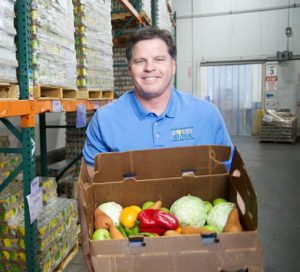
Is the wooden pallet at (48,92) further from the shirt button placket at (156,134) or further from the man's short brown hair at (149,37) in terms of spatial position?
the shirt button placket at (156,134)

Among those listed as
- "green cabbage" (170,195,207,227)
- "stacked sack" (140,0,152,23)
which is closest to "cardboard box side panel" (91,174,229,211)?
"green cabbage" (170,195,207,227)

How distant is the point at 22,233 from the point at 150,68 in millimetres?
1949

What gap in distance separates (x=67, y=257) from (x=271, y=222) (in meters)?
2.77

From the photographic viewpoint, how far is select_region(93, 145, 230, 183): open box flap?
1499mm

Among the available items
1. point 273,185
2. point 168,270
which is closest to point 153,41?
point 168,270

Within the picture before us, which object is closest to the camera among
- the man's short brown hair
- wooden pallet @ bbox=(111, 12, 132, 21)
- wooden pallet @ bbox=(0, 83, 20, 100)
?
the man's short brown hair

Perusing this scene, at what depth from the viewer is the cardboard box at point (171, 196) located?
1.04 m

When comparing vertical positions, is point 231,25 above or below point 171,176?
above

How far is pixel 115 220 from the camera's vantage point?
4.62 feet

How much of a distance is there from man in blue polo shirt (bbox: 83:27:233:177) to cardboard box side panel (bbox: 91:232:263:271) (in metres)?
0.95

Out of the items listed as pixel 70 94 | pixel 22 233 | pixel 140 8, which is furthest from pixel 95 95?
pixel 140 8

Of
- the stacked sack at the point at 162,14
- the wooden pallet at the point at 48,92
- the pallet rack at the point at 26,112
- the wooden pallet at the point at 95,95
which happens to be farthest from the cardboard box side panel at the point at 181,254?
the stacked sack at the point at 162,14

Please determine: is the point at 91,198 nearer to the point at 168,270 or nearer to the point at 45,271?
the point at 168,270

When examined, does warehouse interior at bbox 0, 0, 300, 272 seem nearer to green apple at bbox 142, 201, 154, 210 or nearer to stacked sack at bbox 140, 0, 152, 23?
stacked sack at bbox 140, 0, 152, 23
